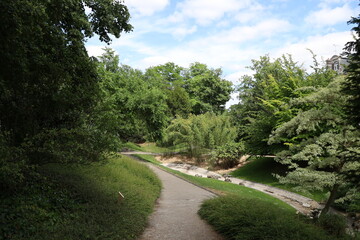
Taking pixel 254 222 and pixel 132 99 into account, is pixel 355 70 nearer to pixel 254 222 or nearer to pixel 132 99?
pixel 254 222

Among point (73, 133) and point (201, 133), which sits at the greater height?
point (201, 133)

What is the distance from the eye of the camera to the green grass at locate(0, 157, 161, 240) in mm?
6418

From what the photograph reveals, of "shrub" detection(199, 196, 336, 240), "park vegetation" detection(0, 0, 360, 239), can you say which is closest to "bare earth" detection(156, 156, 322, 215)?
"park vegetation" detection(0, 0, 360, 239)

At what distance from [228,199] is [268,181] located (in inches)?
486

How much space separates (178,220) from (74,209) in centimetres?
325

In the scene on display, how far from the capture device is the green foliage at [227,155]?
2686cm

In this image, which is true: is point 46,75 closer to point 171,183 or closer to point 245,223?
point 245,223

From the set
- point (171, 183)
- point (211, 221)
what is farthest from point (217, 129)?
point (211, 221)

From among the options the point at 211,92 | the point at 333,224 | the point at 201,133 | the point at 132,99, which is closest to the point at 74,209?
the point at 333,224

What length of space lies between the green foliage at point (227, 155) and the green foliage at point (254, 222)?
16482mm

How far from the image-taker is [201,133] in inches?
1187

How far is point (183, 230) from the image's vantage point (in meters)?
8.21

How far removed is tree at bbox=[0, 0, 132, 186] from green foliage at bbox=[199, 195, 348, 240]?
4.57 m

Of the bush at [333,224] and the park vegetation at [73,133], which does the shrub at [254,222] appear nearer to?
the park vegetation at [73,133]
